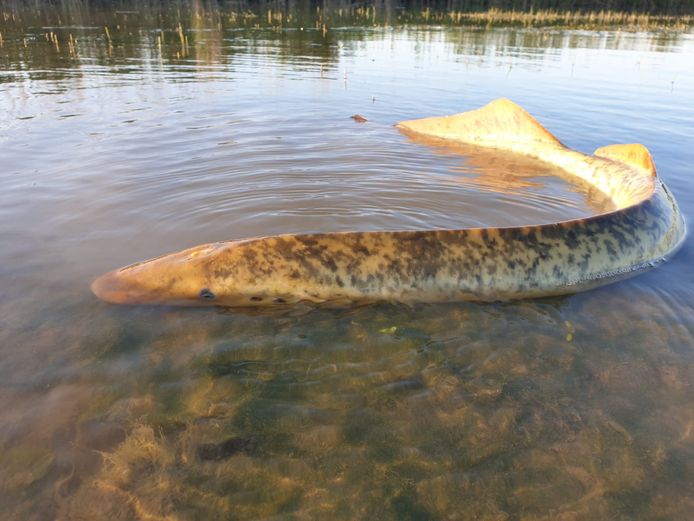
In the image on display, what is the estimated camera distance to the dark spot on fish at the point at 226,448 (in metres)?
2.34

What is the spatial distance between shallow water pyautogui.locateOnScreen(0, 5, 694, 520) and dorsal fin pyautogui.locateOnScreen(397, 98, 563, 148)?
2.80 feet

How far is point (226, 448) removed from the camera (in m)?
2.38

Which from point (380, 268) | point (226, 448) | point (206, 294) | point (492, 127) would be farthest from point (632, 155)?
point (226, 448)

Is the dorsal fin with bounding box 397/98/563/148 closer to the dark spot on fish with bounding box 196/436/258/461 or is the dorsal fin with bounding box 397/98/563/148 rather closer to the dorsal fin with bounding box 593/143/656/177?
the dorsal fin with bounding box 593/143/656/177

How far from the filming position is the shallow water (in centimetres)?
220

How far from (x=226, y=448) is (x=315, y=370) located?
72cm

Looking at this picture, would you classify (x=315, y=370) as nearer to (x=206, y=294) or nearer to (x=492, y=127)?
(x=206, y=294)

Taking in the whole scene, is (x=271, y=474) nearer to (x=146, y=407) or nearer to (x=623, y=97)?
(x=146, y=407)

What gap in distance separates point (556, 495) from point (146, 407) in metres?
2.09

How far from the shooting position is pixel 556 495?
2.20m

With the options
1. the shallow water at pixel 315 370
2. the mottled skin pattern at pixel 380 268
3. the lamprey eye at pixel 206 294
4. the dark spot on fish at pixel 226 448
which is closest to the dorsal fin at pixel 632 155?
the shallow water at pixel 315 370

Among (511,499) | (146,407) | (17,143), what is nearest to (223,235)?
(146,407)

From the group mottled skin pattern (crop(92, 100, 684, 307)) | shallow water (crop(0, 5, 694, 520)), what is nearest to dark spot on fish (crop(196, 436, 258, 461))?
shallow water (crop(0, 5, 694, 520))

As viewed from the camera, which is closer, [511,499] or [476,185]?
[511,499]
